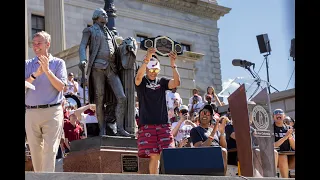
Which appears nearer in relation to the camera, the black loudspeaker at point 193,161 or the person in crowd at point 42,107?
the black loudspeaker at point 193,161

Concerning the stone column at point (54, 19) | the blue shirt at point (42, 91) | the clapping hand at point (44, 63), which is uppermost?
the stone column at point (54, 19)

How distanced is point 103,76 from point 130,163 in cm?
141

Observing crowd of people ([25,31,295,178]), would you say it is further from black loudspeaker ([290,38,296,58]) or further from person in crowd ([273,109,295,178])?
black loudspeaker ([290,38,296,58])

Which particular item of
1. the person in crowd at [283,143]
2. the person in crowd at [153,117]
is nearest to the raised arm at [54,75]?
the person in crowd at [153,117]

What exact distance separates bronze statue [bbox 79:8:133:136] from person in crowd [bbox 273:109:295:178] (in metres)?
2.50

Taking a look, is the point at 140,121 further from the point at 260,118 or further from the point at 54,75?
the point at 54,75

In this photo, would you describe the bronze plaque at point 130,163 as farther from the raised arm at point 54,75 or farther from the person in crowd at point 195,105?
the person in crowd at point 195,105

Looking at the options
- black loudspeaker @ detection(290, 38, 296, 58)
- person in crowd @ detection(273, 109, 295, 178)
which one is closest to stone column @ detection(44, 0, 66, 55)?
person in crowd @ detection(273, 109, 295, 178)

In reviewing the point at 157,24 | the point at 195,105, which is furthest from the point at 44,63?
the point at 157,24

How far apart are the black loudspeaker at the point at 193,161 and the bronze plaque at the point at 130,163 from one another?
3.02 metres

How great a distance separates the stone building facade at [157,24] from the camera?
2895cm

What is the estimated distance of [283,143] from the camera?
9.66 meters
